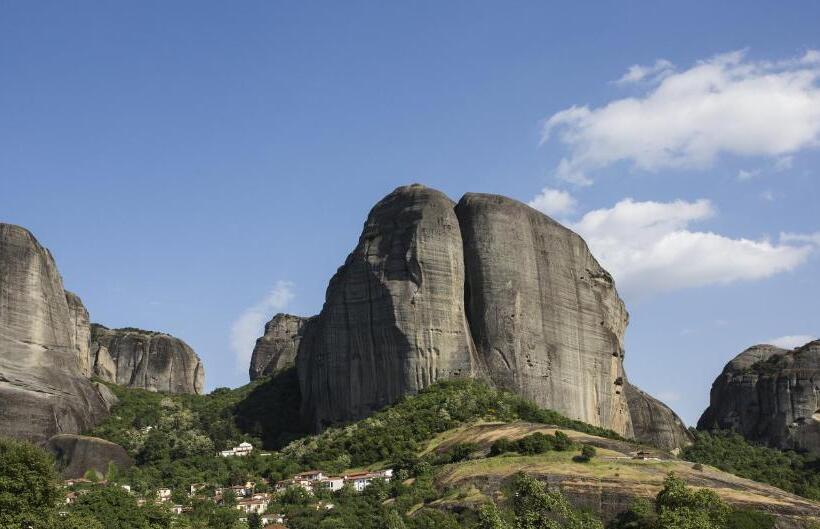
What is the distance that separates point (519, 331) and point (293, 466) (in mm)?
22339

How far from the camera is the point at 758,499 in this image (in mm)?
73438

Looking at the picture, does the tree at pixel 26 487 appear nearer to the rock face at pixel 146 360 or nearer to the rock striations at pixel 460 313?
the rock striations at pixel 460 313

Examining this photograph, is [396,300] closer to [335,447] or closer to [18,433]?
[335,447]

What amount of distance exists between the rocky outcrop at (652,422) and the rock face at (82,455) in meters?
48.3

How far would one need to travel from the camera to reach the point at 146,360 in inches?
6225

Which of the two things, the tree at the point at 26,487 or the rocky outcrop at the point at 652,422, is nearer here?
the tree at the point at 26,487

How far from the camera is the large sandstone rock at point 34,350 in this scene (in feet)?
335

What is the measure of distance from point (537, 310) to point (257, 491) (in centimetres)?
2994

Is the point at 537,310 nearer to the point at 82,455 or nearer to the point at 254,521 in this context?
the point at 254,521

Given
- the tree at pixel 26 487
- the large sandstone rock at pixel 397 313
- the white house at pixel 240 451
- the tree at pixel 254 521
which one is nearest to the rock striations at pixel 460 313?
the large sandstone rock at pixel 397 313

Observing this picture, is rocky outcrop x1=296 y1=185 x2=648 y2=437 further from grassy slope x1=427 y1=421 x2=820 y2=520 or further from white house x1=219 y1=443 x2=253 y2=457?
grassy slope x1=427 y1=421 x2=820 y2=520

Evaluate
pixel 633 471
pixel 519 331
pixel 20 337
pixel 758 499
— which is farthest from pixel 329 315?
pixel 758 499

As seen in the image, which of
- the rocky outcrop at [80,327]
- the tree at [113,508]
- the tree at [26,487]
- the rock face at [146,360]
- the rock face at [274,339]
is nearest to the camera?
the tree at [26,487]

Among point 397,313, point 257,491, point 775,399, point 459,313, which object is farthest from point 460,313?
point 775,399
